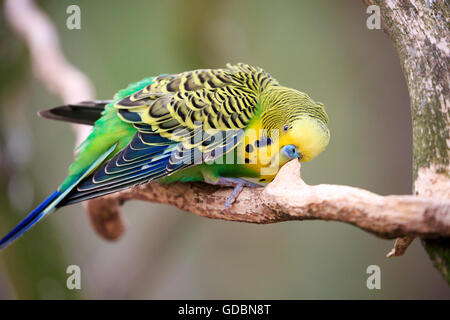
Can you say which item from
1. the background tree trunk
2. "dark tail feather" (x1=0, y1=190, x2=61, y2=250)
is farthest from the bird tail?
the background tree trunk

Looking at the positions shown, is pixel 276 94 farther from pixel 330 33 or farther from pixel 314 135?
pixel 330 33

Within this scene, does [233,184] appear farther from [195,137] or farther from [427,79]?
[427,79]

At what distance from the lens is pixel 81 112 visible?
3.13m

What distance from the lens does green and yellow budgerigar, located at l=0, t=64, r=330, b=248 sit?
7.87ft

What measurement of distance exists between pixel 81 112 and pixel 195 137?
43.6 inches

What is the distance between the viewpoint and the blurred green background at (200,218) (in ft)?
15.5

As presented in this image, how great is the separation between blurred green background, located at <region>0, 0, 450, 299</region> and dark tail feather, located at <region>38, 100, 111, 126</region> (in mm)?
1643

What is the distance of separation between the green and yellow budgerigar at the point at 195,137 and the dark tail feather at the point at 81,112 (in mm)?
384
